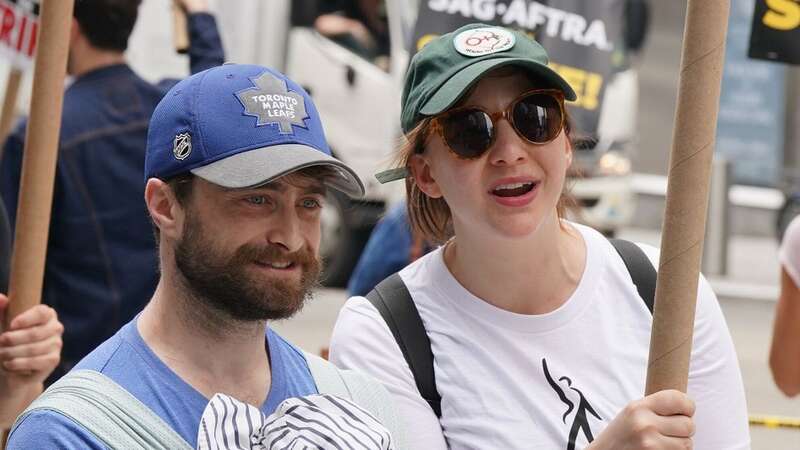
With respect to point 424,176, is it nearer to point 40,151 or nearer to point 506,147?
point 506,147

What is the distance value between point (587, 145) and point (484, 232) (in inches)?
28.8

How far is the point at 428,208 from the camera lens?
313 cm

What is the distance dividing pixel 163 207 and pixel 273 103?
0.24 metres

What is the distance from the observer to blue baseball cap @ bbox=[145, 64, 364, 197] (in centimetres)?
233

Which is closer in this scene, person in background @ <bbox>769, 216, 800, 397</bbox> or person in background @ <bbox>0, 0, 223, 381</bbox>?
person in background @ <bbox>769, 216, 800, 397</bbox>

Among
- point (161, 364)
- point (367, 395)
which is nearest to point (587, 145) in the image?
point (367, 395)

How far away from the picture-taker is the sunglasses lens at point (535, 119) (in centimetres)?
278

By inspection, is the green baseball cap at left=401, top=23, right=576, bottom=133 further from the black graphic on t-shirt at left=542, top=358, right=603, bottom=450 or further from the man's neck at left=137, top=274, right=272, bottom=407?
the man's neck at left=137, top=274, right=272, bottom=407

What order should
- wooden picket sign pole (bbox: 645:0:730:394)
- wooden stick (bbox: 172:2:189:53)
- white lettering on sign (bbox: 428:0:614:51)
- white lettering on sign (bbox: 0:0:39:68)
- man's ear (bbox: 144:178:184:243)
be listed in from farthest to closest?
white lettering on sign (bbox: 428:0:614:51), wooden stick (bbox: 172:2:189:53), white lettering on sign (bbox: 0:0:39:68), man's ear (bbox: 144:178:184:243), wooden picket sign pole (bbox: 645:0:730:394)

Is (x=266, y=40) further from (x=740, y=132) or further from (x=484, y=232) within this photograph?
(x=484, y=232)

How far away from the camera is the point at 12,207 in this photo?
14.4ft

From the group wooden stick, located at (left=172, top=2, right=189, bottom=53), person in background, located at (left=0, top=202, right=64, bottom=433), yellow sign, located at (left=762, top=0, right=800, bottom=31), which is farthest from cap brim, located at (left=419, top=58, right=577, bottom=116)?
wooden stick, located at (left=172, top=2, right=189, bottom=53)

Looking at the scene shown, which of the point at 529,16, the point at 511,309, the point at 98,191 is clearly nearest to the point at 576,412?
the point at 511,309

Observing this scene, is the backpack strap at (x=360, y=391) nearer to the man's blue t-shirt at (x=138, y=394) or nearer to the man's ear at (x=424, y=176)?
the man's blue t-shirt at (x=138, y=394)
